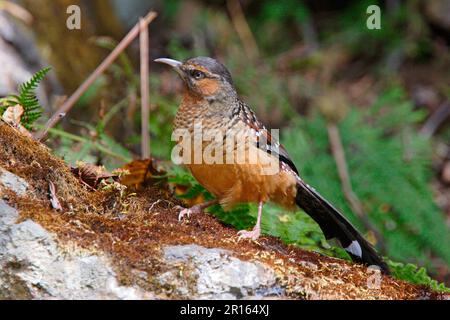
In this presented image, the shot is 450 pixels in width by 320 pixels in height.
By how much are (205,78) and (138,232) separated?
1568 mm

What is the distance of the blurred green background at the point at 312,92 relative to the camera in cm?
632

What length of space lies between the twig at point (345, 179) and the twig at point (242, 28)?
2.44 m

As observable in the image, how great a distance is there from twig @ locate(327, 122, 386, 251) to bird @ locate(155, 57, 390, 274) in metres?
1.87

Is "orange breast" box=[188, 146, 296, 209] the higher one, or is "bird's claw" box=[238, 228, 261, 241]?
"orange breast" box=[188, 146, 296, 209]

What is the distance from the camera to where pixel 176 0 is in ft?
34.8

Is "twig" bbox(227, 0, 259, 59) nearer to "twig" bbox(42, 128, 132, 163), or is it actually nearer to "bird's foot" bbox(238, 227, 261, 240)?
"twig" bbox(42, 128, 132, 163)

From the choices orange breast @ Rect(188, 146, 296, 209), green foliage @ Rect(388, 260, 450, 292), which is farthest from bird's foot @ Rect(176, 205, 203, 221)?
green foliage @ Rect(388, 260, 450, 292)

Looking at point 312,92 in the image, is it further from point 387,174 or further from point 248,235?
point 248,235

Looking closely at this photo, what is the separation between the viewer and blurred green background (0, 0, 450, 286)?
632cm

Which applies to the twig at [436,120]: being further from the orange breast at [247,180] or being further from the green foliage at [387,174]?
the orange breast at [247,180]

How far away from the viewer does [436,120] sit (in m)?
9.55

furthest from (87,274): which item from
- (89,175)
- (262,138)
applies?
(262,138)

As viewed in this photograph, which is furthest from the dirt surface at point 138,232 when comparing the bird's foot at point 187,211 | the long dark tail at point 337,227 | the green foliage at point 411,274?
the green foliage at point 411,274
